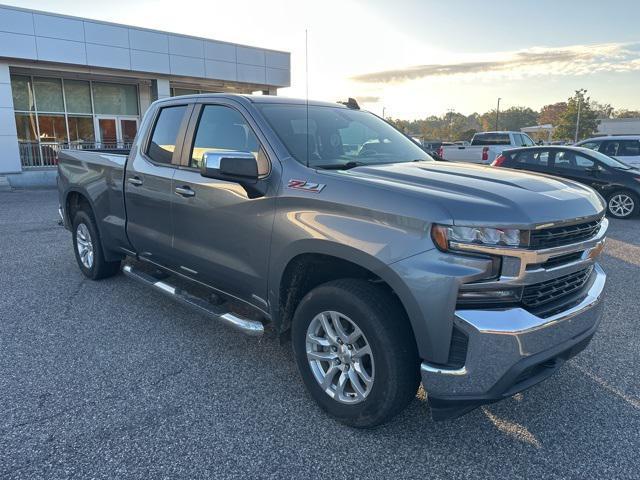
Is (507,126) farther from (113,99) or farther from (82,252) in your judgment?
(82,252)

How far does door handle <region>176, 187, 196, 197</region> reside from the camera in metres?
3.77

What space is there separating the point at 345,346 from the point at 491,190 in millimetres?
1201

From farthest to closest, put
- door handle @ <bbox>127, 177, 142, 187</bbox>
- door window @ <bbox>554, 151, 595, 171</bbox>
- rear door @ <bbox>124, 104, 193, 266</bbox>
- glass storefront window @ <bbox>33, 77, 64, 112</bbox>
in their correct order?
glass storefront window @ <bbox>33, 77, 64, 112</bbox> → door window @ <bbox>554, 151, 595, 171</bbox> → door handle @ <bbox>127, 177, 142, 187</bbox> → rear door @ <bbox>124, 104, 193, 266</bbox>

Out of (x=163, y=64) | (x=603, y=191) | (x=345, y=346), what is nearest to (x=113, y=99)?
(x=163, y=64)

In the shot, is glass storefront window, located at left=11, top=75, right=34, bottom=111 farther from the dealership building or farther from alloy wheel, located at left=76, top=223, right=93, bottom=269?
alloy wheel, located at left=76, top=223, right=93, bottom=269

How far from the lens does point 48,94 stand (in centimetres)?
2030

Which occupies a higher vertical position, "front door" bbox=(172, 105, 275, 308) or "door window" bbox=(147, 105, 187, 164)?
"door window" bbox=(147, 105, 187, 164)

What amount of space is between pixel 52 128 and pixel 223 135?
797 inches

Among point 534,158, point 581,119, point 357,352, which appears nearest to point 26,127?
point 534,158

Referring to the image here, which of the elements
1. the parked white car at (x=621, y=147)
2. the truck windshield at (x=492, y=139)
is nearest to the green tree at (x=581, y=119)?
the truck windshield at (x=492, y=139)

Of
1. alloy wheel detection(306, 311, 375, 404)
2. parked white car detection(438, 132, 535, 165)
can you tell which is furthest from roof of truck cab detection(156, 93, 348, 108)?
parked white car detection(438, 132, 535, 165)

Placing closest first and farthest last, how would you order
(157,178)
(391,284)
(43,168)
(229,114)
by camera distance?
(391,284) < (229,114) < (157,178) < (43,168)

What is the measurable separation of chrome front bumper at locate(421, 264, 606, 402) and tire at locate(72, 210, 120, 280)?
4279 mm

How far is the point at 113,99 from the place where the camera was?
22188 mm
